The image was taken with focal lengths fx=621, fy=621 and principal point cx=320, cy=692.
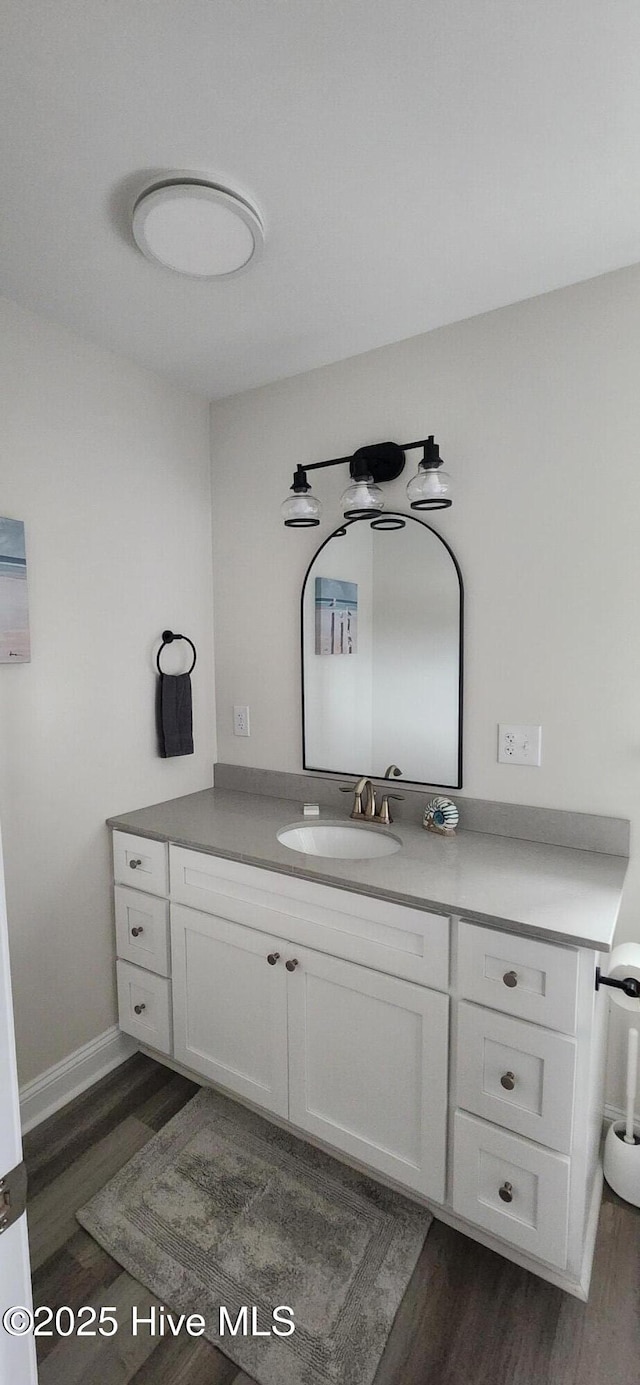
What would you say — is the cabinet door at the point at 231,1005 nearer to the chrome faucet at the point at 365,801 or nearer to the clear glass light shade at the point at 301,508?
the chrome faucet at the point at 365,801

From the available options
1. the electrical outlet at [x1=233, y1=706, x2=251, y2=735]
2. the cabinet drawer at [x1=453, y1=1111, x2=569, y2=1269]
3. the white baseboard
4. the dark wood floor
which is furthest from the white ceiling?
the dark wood floor

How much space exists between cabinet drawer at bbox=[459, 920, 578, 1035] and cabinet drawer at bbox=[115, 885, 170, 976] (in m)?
0.99

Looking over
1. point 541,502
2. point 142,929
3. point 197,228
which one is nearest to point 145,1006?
point 142,929

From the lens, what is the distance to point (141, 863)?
1968 millimetres

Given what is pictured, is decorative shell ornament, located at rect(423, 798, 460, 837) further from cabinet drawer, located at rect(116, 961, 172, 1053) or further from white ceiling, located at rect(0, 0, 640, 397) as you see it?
white ceiling, located at rect(0, 0, 640, 397)

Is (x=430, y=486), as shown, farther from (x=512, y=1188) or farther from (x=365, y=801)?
(x=512, y=1188)

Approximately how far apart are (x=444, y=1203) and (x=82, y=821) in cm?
140

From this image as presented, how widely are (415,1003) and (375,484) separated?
4.90 feet

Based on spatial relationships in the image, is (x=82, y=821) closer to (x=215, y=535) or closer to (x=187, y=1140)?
(x=187, y=1140)

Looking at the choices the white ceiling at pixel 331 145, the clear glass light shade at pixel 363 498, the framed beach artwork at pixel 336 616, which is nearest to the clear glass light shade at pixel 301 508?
the clear glass light shade at pixel 363 498

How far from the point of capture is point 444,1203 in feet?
4.66

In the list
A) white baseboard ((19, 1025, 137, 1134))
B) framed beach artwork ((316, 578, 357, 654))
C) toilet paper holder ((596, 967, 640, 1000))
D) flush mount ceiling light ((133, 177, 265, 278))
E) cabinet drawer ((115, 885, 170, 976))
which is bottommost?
white baseboard ((19, 1025, 137, 1134))

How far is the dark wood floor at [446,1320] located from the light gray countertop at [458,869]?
32.3 inches

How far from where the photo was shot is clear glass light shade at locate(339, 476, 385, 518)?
72.0 inches
